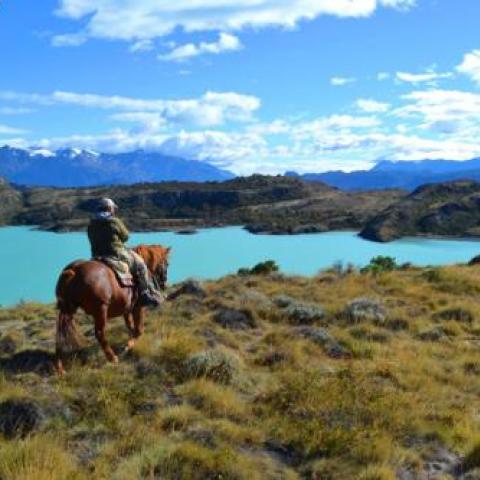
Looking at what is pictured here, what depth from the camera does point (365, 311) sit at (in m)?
17.2

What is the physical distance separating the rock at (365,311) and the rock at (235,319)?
240 centimetres

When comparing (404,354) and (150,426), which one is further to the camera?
(404,354)

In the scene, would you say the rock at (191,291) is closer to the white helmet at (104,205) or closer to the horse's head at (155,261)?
the horse's head at (155,261)

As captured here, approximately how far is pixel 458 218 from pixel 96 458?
7068 inches

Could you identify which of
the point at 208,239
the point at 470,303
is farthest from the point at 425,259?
the point at 470,303

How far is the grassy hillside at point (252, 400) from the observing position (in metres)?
8.25

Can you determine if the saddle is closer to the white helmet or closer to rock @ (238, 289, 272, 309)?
the white helmet

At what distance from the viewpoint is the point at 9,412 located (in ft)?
29.6

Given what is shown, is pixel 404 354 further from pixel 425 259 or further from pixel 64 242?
pixel 64 242

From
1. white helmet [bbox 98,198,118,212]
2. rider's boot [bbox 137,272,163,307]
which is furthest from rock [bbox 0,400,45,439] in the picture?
white helmet [bbox 98,198,118,212]

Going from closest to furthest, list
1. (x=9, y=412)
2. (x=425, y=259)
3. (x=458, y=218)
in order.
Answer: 1. (x=9, y=412)
2. (x=425, y=259)
3. (x=458, y=218)

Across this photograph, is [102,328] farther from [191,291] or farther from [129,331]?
[191,291]

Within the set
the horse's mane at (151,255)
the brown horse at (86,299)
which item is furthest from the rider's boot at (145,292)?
the horse's mane at (151,255)

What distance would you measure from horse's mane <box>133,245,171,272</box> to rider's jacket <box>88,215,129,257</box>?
107 cm
